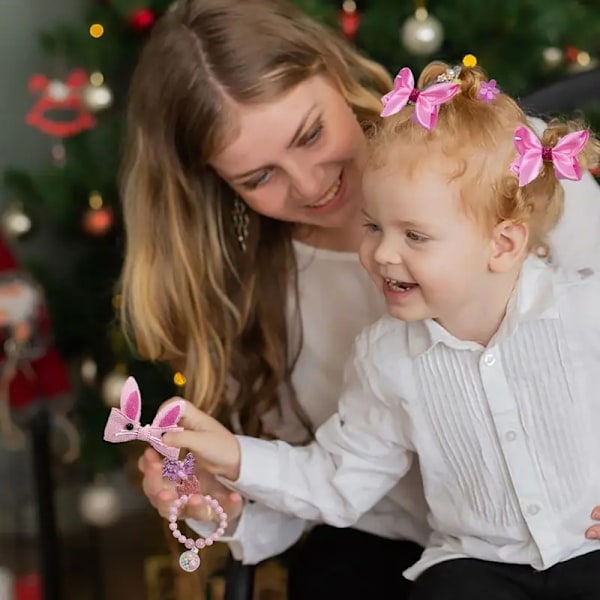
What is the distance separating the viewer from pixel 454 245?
945 millimetres

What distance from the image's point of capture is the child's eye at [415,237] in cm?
95

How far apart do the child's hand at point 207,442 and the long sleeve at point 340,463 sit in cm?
1

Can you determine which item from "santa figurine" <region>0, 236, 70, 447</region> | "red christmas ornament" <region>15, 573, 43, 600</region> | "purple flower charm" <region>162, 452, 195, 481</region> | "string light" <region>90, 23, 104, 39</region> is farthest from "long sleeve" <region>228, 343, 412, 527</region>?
"string light" <region>90, 23, 104, 39</region>

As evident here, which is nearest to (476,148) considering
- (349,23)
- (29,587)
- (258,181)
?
(258,181)

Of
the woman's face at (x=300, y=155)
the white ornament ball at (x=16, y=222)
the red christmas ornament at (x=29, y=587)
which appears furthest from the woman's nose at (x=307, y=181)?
the red christmas ornament at (x=29, y=587)

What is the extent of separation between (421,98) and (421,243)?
0.43 ft

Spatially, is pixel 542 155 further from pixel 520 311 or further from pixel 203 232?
pixel 203 232

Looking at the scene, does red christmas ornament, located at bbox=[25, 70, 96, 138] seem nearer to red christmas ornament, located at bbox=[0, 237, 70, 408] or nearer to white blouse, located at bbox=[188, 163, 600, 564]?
red christmas ornament, located at bbox=[0, 237, 70, 408]

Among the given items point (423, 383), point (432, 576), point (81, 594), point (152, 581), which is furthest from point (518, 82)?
point (81, 594)

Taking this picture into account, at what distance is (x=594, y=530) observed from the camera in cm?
102

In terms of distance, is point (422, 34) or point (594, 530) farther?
point (422, 34)

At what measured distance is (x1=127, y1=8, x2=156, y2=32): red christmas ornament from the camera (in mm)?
1533

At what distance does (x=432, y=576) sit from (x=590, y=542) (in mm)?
164

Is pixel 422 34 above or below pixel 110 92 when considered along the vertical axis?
above
